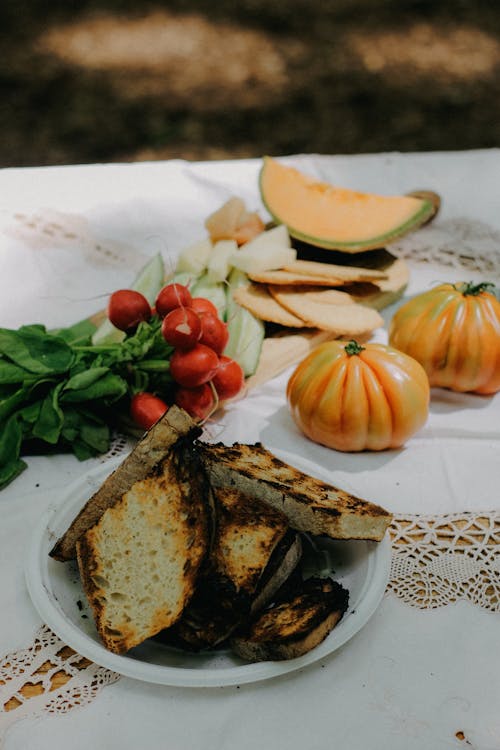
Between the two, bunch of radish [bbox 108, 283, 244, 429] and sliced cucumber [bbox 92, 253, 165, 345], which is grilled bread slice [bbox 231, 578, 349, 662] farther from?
sliced cucumber [bbox 92, 253, 165, 345]

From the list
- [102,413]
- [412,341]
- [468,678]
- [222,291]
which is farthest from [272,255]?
[468,678]

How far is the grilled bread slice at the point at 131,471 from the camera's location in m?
1.09

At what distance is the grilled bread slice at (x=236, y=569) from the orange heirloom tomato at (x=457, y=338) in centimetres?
71

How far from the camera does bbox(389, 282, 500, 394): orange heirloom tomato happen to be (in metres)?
1.64

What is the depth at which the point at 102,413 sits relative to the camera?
5.17 feet

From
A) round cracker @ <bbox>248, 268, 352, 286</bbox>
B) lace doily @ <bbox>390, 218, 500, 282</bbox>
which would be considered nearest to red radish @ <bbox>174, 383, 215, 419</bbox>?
round cracker @ <bbox>248, 268, 352, 286</bbox>

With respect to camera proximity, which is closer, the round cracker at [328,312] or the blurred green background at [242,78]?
the round cracker at [328,312]

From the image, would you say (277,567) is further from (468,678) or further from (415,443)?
(415,443)

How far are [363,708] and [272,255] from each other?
3.71 feet

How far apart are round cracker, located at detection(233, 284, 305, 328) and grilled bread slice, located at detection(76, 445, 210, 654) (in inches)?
29.7

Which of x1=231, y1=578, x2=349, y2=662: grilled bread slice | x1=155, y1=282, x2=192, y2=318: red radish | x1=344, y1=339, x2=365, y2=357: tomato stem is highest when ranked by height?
x1=155, y1=282, x2=192, y2=318: red radish

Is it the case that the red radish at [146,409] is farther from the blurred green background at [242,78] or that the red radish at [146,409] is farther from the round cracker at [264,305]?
the blurred green background at [242,78]

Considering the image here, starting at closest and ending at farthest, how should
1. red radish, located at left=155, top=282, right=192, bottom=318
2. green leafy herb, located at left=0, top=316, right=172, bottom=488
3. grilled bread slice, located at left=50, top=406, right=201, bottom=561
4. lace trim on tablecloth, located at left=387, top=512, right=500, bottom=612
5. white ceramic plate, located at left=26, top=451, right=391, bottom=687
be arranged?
white ceramic plate, located at left=26, top=451, right=391, bottom=687 → grilled bread slice, located at left=50, top=406, right=201, bottom=561 → lace trim on tablecloth, located at left=387, top=512, right=500, bottom=612 → green leafy herb, located at left=0, top=316, right=172, bottom=488 → red radish, located at left=155, top=282, right=192, bottom=318

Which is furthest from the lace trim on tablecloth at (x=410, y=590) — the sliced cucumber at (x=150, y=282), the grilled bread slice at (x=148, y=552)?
the sliced cucumber at (x=150, y=282)
